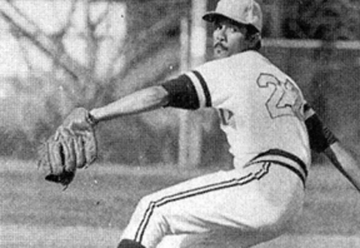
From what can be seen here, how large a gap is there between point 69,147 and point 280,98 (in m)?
0.71

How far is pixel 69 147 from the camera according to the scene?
3918 mm

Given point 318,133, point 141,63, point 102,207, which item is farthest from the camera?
point 141,63

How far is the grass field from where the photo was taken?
7.09m

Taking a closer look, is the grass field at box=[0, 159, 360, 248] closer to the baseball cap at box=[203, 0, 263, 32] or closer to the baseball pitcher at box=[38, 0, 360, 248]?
the baseball cap at box=[203, 0, 263, 32]

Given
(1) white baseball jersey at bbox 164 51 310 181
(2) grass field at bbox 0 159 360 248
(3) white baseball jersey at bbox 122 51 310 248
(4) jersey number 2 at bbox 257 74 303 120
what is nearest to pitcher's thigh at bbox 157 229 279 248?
(3) white baseball jersey at bbox 122 51 310 248

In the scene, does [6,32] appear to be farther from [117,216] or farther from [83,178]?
[117,216]

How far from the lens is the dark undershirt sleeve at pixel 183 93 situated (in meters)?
3.78

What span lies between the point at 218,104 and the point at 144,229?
507mm

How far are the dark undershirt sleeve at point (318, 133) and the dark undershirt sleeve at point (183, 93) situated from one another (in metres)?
0.59

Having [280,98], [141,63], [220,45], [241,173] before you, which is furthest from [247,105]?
[141,63]

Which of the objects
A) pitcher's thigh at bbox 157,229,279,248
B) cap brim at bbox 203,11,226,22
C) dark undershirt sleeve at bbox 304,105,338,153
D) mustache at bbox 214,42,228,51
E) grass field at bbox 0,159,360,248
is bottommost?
grass field at bbox 0,159,360,248

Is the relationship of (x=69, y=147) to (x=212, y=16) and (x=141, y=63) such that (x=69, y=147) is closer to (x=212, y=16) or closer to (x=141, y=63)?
(x=212, y=16)

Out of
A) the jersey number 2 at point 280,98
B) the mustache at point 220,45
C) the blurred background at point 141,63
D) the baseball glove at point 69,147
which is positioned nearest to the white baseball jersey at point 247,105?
the jersey number 2 at point 280,98

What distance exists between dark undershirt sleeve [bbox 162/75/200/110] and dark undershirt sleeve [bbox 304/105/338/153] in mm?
587
